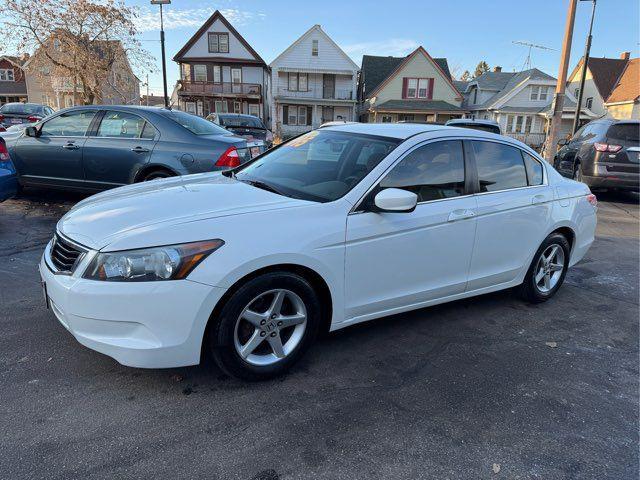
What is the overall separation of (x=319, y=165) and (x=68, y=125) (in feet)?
17.0

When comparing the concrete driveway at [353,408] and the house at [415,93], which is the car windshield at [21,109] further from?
the house at [415,93]

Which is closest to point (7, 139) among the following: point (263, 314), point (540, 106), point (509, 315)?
point (263, 314)

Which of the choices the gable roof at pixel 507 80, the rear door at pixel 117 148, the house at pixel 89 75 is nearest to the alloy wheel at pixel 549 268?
the rear door at pixel 117 148

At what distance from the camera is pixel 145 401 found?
106 inches

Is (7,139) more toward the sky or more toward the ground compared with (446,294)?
more toward the sky

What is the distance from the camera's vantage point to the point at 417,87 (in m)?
39.3

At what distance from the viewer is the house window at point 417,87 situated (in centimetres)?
3916

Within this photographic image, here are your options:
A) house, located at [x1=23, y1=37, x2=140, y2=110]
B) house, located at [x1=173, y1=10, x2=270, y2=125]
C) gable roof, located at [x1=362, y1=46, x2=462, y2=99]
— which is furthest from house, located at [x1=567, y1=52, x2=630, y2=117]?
house, located at [x1=23, y1=37, x2=140, y2=110]

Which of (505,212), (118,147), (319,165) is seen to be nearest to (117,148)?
(118,147)

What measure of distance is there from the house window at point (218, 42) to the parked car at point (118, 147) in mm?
36019

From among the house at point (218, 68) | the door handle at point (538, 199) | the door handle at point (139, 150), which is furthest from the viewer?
the house at point (218, 68)

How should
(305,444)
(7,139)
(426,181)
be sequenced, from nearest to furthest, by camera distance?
(305,444)
(426,181)
(7,139)

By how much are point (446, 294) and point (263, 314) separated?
1.64 meters

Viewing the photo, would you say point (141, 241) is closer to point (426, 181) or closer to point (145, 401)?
point (145, 401)
